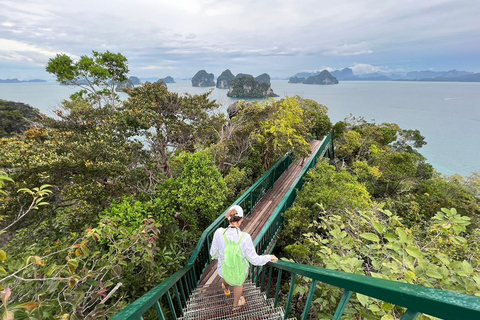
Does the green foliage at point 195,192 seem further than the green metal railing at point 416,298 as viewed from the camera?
Yes

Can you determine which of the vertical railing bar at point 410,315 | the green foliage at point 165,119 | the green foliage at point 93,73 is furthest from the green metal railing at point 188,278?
the green foliage at point 93,73

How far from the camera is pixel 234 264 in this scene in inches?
107

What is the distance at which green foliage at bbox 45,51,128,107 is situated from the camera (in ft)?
43.2

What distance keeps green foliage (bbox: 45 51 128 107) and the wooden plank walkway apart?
11.4 m

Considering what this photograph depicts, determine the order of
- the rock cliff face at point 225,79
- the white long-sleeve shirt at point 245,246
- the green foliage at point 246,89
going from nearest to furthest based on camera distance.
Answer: the white long-sleeve shirt at point 245,246
the green foliage at point 246,89
the rock cliff face at point 225,79

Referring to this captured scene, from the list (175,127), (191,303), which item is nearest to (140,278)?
(191,303)

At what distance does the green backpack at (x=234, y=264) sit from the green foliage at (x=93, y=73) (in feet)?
44.3

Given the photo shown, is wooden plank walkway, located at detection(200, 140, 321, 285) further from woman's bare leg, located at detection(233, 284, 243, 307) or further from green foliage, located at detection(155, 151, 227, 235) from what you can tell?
woman's bare leg, located at detection(233, 284, 243, 307)

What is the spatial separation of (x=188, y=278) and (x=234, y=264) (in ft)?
4.78

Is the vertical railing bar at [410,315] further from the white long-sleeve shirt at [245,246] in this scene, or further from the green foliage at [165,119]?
the green foliage at [165,119]

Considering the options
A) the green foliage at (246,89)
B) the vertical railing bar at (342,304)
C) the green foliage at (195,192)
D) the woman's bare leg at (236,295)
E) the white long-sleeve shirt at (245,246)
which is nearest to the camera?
the vertical railing bar at (342,304)

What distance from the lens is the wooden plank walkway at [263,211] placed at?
462 cm

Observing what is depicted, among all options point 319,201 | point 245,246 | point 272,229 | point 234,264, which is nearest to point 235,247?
point 245,246

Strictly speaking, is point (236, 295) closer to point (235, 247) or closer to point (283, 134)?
point (235, 247)
